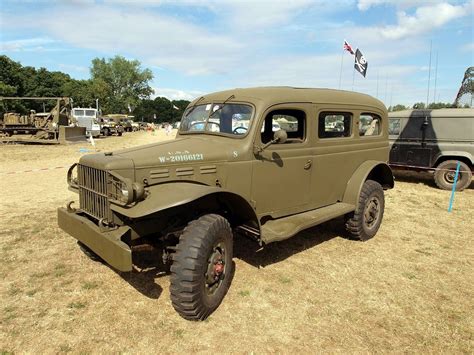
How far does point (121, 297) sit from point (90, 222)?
0.82 meters

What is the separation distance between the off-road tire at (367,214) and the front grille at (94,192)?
3.43 m

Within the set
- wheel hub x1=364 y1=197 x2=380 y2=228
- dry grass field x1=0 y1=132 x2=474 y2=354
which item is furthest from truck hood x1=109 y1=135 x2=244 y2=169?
wheel hub x1=364 y1=197 x2=380 y2=228

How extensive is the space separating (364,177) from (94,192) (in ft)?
11.9

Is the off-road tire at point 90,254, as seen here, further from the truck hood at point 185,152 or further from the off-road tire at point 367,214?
the off-road tire at point 367,214

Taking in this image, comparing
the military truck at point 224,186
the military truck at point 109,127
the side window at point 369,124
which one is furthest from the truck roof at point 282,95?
the military truck at point 109,127

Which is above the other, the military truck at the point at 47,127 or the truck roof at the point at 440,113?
the truck roof at the point at 440,113

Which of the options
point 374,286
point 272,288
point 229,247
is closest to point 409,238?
point 374,286

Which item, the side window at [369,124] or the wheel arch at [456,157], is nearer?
the side window at [369,124]

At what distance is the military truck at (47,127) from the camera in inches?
746

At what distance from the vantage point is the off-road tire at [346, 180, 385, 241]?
5.37 m

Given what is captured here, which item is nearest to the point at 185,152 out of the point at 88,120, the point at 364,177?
the point at 364,177

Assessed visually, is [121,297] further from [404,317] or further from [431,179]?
[431,179]

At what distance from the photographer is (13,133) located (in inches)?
848

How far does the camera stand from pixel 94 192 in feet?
12.0
